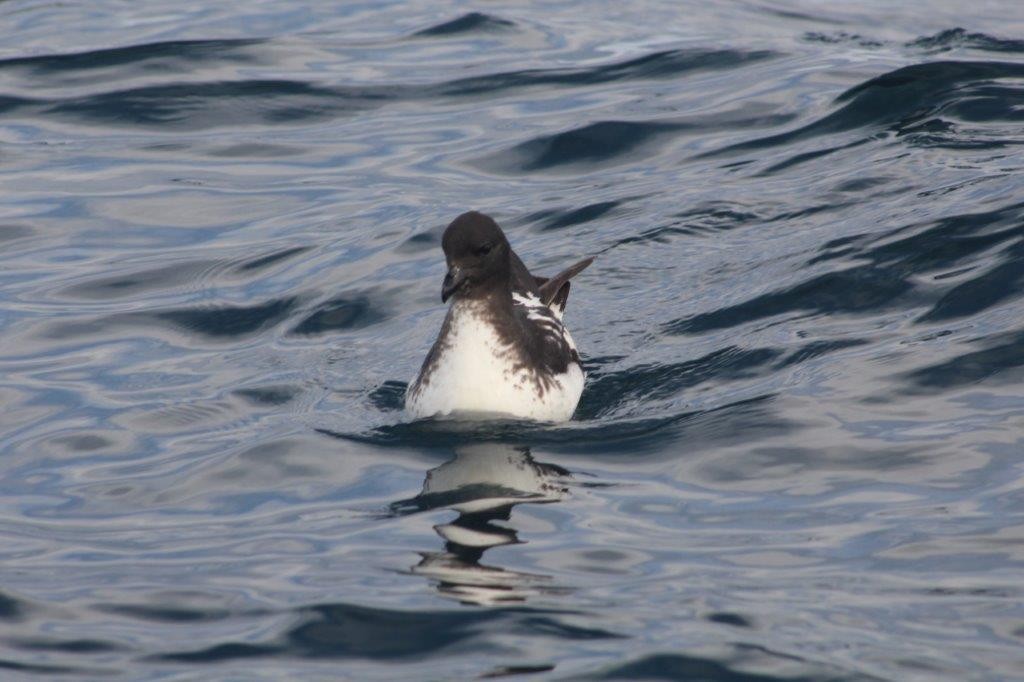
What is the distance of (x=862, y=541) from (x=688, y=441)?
177 centimetres

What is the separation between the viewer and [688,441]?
379 inches

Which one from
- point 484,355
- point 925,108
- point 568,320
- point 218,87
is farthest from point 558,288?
point 218,87

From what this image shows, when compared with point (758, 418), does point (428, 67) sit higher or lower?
higher

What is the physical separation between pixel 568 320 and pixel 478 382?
3.03 metres

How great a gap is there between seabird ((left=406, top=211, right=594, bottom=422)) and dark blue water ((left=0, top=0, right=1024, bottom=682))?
0.19 meters

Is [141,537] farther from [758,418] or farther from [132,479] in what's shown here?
[758,418]

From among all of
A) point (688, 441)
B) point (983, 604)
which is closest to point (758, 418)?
point (688, 441)

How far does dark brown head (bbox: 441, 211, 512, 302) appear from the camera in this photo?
32.4 ft

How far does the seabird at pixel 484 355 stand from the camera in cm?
998

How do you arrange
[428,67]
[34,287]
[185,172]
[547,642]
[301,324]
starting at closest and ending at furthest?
[547,642]
[301,324]
[34,287]
[185,172]
[428,67]

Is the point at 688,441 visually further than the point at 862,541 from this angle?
Yes

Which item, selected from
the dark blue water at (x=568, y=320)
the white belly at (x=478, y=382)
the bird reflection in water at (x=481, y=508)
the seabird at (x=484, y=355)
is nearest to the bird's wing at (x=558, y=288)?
the dark blue water at (x=568, y=320)

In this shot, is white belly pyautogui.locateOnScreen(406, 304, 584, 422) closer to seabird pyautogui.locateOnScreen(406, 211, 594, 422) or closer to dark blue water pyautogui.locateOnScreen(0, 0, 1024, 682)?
seabird pyautogui.locateOnScreen(406, 211, 594, 422)

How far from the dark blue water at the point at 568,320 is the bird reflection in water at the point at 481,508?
31mm
